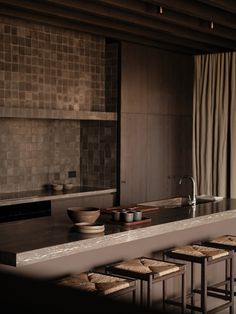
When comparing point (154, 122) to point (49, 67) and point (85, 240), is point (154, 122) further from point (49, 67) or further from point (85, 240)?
point (85, 240)

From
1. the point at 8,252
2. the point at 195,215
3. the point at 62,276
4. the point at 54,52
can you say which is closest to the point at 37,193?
the point at 54,52

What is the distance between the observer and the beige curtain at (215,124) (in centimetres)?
752

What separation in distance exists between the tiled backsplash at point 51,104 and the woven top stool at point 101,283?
2.77 metres

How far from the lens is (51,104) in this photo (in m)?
6.21

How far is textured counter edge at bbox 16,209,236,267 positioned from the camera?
2.74 metres

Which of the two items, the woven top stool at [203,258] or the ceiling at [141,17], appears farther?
the ceiling at [141,17]

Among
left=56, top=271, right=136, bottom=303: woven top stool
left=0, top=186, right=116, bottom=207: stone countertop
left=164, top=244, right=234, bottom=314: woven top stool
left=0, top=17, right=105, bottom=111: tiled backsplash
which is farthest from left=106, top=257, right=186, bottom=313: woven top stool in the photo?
left=0, top=17, right=105, bottom=111: tiled backsplash

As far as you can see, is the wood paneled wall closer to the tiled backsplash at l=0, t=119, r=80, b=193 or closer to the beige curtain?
the beige curtain

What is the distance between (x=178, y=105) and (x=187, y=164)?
924 mm

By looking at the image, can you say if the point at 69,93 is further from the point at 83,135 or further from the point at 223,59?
the point at 223,59

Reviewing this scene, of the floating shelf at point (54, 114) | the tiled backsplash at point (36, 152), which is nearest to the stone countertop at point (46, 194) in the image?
the tiled backsplash at point (36, 152)

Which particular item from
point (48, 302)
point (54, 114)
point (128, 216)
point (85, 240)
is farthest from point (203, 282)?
point (48, 302)

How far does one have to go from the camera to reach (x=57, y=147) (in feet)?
21.7

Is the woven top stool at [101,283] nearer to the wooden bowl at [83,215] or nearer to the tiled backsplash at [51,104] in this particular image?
the wooden bowl at [83,215]
